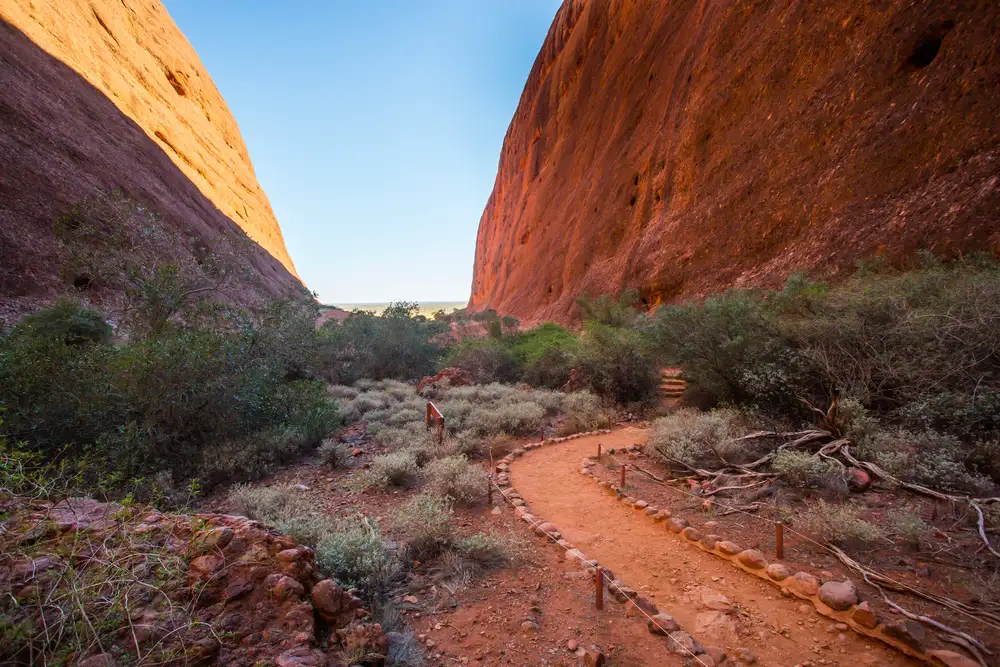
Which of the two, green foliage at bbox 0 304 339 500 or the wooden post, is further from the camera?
green foliage at bbox 0 304 339 500

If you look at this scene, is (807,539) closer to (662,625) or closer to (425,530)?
(662,625)

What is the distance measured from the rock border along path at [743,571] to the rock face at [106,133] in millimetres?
Result: 11550

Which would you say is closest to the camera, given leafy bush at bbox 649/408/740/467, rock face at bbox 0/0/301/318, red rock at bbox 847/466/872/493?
red rock at bbox 847/466/872/493

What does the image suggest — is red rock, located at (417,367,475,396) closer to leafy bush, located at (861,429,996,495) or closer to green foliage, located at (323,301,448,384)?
green foliage, located at (323,301,448,384)

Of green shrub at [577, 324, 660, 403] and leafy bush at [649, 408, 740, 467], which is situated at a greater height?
green shrub at [577, 324, 660, 403]

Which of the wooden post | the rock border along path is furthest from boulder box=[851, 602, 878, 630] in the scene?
the wooden post

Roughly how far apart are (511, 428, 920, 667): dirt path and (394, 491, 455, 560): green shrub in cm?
130

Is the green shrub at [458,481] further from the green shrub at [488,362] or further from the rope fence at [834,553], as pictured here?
the green shrub at [488,362]

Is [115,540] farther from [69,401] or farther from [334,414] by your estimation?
[334,414]

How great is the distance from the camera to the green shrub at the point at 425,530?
380cm

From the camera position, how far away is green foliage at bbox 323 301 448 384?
14.2 metres

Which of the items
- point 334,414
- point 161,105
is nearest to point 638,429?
point 334,414

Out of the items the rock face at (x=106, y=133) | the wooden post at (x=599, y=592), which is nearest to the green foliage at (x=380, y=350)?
the rock face at (x=106, y=133)

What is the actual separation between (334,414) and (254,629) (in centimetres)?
596
